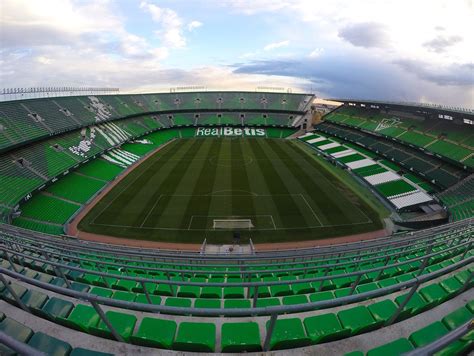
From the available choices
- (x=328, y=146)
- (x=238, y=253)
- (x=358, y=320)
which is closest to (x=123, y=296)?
(x=358, y=320)

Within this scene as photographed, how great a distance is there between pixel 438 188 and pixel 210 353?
35.9 m

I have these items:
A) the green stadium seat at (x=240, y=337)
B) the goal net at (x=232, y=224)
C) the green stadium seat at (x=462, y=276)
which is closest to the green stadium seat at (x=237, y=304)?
the green stadium seat at (x=240, y=337)

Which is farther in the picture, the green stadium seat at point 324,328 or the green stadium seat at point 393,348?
the green stadium seat at point 324,328

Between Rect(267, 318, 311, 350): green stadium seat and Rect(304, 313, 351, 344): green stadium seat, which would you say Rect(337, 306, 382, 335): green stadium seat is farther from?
Rect(267, 318, 311, 350): green stadium seat

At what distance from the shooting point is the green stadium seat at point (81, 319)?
19.0ft

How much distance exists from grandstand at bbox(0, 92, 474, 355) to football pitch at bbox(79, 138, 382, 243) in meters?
0.60

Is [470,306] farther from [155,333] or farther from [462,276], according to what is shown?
[155,333]

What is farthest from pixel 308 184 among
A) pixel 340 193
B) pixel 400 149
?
pixel 400 149

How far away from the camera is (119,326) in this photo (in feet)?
19.7

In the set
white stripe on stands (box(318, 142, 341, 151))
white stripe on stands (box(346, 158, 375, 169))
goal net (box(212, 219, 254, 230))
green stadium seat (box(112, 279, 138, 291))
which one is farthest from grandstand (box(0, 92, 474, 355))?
white stripe on stands (box(318, 142, 341, 151))

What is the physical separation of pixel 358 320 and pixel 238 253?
15.3 metres

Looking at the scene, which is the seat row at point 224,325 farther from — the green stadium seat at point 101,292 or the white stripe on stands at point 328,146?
the white stripe on stands at point 328,146

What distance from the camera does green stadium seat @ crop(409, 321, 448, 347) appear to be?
17.2 feet

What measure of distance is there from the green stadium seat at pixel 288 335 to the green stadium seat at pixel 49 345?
3737 millimetres
